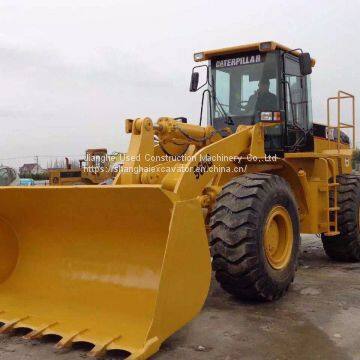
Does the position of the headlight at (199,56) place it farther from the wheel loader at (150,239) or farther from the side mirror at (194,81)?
the wheel loader at (150,239)

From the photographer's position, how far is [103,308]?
3930 millimetres

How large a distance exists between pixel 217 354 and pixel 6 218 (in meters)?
2.42

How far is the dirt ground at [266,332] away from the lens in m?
3.56

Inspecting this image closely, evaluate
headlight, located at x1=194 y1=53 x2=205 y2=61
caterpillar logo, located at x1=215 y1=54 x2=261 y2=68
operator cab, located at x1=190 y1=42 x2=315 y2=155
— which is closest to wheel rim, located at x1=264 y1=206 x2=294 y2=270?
operator cab, located at x1=190 y1=42 x2=315 y2=155

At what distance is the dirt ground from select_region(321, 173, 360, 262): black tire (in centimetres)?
131

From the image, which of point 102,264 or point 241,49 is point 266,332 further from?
point 241,49

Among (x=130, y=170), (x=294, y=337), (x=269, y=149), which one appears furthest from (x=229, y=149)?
(x=294, y=337)

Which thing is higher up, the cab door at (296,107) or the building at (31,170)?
the cab door at (296,107)

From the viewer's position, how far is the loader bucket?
3.43m

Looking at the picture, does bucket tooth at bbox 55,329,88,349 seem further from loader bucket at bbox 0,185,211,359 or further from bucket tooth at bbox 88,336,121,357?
bucket tooth at bbox 88,336,121,357

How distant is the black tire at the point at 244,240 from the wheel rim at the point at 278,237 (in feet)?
0.40

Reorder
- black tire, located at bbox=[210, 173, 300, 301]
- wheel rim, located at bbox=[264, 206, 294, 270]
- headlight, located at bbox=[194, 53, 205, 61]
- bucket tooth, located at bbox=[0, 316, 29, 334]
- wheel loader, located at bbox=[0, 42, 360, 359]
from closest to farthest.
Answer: wheel loader, located at bbox=[0, 42, 360, 359]
bucket tooth, located at bbox=[0, 316, 29, 334]
black tire, located at bbox=[210, 173, 300, 301]
wheel rim, located at bbox=[264, 206, 294, 270]
headlight, located at bbox=[194, 53, 205, 61]

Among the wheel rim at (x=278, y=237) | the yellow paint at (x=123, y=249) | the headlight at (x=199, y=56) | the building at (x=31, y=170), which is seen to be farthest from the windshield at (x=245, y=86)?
the building at (x=31, y=170)

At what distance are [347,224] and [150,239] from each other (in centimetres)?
356
